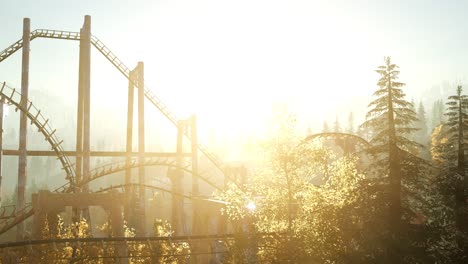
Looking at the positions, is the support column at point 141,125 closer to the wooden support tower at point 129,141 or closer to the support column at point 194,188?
the wooden support tower at point 129,141

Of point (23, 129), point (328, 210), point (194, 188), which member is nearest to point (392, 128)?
point (328, 210)

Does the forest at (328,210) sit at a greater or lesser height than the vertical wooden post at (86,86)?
lesser

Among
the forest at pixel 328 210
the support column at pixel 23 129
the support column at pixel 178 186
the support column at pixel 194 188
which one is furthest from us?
the support column at pixel 178 186

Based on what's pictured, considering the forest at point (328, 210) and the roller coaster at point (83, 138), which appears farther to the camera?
the roller coaster at point (83, 138)

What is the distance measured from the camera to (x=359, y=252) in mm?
14836

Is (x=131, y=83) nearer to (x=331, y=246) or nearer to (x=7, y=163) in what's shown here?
(x=331, y=246)

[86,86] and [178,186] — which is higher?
[86,86]

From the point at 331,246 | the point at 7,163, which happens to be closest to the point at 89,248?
the point at 331,246

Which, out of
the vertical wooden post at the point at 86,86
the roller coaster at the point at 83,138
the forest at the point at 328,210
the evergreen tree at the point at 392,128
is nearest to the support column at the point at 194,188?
the roller coaster at the point at 83,138

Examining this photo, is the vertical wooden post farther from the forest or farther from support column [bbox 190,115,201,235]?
the forest

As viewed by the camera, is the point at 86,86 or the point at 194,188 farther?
the point at 194,188

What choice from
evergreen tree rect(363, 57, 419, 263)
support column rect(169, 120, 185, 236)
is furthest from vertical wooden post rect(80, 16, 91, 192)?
evergreen tree rect(363, 57, 419, 263)

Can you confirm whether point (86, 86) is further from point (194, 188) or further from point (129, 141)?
point (194, 188)

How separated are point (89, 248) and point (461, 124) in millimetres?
18453
